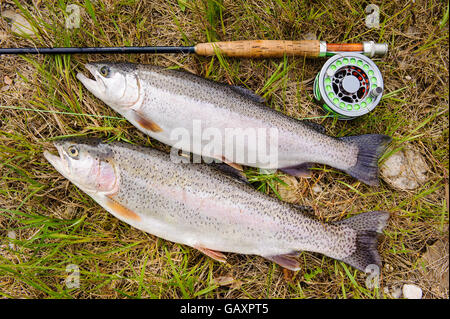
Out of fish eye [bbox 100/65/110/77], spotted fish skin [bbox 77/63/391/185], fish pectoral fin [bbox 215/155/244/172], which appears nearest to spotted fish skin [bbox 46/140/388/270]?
fish pectoral fin [bbox 215/155/244/172]

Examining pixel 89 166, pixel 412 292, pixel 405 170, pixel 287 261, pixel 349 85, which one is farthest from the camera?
pixel 405 170

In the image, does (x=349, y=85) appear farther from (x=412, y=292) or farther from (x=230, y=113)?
(x=412, y=292)

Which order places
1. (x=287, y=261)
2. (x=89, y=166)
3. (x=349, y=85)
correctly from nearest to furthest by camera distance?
(x=89, y=166), (x=287, y=261), (x=349, y=85)

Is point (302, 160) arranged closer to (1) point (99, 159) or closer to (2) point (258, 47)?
(2) point (258, 47)

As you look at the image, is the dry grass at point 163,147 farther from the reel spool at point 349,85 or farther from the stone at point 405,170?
the reel spool at point 349,85

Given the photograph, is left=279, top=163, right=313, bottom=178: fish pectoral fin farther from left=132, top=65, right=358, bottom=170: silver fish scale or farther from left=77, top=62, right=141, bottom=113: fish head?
left=77, top=62, right=141, bottom=113: fish head

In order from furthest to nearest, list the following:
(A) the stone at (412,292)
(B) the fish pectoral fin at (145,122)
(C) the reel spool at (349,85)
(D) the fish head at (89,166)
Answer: (A) the stone at (412,292) < (C) the reel spool at (349,85) < (B) the fish pectoral fin at (145,122) < (D) the fish head at (89,166)
